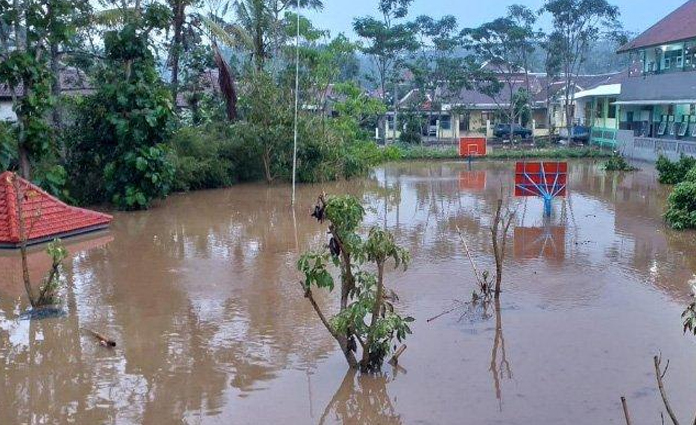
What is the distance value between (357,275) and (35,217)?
7.50 metres

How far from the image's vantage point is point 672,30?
102 feet

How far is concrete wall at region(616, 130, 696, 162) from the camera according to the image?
26453 mm

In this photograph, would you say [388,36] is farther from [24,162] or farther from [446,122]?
[24,162]

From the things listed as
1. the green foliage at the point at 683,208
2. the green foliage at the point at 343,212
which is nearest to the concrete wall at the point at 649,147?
the green foliage at the point at 683,208

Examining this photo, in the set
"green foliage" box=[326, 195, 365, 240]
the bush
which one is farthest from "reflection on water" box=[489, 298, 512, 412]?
the bush

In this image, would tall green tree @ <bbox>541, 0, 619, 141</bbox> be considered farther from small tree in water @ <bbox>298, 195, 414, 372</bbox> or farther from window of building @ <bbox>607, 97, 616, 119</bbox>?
small tree in water @ <bbox>298, 195, 414, 372</bbox>

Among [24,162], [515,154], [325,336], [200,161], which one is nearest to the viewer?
[325,336]

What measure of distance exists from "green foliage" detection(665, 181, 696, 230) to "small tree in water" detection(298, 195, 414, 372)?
32.6 ft

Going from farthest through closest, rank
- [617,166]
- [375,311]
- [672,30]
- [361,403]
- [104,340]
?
[672,30], [617,166], [104,340], [375,311], [361,403]

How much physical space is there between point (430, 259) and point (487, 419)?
600 cm

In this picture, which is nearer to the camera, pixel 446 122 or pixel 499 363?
pixel 499 363

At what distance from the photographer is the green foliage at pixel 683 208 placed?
14586mm

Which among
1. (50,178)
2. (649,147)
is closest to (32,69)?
(50,178)

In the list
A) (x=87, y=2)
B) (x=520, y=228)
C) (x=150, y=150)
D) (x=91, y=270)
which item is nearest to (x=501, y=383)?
(x=91, y=270)
